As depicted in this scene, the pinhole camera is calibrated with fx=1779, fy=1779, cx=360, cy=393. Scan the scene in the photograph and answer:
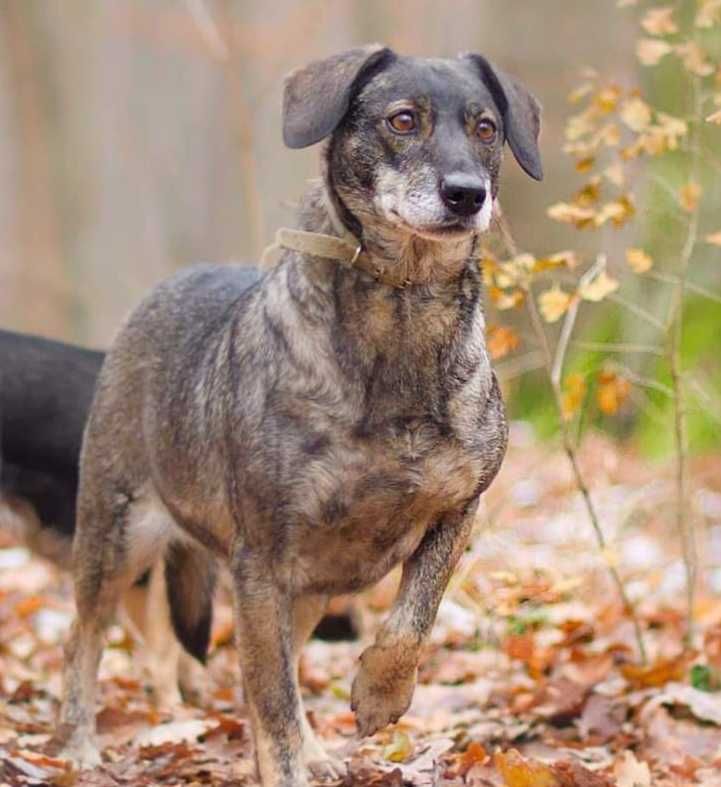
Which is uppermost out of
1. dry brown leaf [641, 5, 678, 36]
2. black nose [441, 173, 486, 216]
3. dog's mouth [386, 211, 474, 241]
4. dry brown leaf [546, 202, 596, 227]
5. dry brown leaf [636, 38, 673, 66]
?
dry brown leaf [641, 5, 678, 36]

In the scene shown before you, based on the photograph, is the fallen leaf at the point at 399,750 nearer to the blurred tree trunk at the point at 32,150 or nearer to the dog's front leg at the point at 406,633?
the dog's front leg at the point at 406,633

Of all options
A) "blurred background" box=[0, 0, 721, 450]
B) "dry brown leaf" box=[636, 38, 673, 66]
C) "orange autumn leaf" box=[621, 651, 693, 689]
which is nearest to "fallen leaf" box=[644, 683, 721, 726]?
"orange autumn leaf" box=[621, 651, 693, 689]

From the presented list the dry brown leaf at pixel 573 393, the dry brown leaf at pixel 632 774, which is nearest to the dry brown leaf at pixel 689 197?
the dry brown leaf at pixel 573 393

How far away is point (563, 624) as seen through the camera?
7.32 m

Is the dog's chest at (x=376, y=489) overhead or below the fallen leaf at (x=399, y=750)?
overhead

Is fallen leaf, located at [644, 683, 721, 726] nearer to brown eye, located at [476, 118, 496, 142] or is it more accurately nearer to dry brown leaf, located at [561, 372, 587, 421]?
dry brown leaf, located at [561, 372, 587, 421]

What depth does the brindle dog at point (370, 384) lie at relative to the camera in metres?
4.81

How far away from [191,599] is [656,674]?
1.76 metres

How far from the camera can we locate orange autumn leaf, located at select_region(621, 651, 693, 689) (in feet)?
21.0

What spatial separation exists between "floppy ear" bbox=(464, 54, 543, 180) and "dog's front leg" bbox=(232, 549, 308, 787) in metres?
1.37

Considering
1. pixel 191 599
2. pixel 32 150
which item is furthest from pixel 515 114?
pixel 32 150

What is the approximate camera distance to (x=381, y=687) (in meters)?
4.97

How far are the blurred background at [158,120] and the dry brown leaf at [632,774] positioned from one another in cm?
849

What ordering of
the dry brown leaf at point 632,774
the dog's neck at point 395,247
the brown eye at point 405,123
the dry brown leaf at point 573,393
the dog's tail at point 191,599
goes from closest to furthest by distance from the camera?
the brown eye at point 405,123 < the dog's neck at point 395,247 < the dry brown leaf at point 632,774 < the dry brown leaf at point 573,393 < the dog's tail at point 191,599
